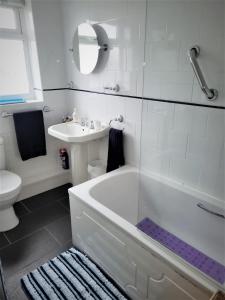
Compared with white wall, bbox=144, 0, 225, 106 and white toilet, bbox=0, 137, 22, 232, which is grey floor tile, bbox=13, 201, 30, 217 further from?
white wall, bbox=144, 0, 225, 106

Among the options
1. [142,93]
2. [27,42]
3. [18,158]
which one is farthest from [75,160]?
[27,42]

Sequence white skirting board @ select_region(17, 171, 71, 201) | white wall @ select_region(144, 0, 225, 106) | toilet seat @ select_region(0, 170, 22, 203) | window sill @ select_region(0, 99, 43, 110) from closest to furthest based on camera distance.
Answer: white wall @ select_region(144, 0, 225, 106) → toilet seat @ select_region(0, 170, 22, 203) → window sill @ select_region(0, 99, 43, 110) → white skirting board @ select_region(17, 171, 71, 201)

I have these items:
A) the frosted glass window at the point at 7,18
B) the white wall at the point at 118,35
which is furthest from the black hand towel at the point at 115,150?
the frosted glass window at the point at 7,18

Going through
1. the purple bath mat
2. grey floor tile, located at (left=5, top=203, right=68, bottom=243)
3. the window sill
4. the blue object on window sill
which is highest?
the blue object on window sill

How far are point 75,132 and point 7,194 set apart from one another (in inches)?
36.3

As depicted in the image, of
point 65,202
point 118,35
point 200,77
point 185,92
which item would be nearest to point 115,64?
point 118,35

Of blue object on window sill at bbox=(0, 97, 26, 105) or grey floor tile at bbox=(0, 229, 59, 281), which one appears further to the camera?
blue object on window sill at bbox=(0, 97, 26, 105)

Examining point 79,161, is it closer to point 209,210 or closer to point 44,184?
point 44,184

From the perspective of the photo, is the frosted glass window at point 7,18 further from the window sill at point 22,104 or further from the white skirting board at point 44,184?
the white skirting board at point 44,184

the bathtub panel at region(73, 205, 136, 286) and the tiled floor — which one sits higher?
the bathtub panel at region(73, 205, 136, 286)

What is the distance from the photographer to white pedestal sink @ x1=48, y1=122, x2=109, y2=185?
6.69ft

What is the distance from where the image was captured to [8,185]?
2023mm

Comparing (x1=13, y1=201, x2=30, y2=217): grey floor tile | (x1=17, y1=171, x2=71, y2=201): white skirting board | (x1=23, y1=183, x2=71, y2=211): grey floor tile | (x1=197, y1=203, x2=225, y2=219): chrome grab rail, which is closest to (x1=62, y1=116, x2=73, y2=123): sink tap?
(x1=17, y1=171, x2=71, y2=201): white skirting board

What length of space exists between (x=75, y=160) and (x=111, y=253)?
102cm
